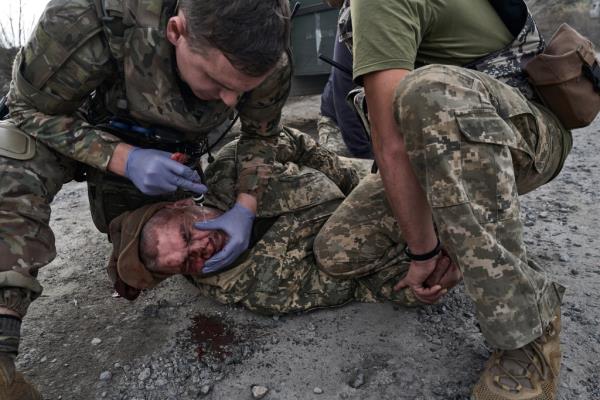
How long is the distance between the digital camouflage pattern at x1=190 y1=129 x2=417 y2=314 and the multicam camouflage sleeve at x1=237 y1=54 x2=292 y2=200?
78mm

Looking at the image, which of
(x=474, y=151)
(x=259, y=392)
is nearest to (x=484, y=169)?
(x=474, y=151)

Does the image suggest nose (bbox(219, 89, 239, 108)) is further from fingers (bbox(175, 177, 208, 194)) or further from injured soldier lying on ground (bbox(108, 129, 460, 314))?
injured soldier lying on ground (bbox(108, 129, 460, 314))

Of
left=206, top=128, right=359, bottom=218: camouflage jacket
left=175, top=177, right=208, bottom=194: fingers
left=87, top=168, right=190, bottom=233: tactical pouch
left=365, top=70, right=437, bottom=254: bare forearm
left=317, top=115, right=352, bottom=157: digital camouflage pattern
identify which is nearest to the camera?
left=365, top=70, right=437, bottom=254: bare forearm

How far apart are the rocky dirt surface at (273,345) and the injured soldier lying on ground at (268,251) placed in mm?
105

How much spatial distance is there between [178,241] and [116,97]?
2.40ft

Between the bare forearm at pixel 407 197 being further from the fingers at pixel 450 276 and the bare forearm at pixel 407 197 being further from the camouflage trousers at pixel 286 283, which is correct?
the camouflage trousers at pixel 286 283

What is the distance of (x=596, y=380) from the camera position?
1.85 meters

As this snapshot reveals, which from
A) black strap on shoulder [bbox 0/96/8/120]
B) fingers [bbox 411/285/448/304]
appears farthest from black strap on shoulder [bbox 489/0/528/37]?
black strap on shoulder [bbox 0/96/8/120]

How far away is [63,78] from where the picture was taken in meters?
2.10

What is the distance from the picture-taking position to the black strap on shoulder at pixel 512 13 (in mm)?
2020

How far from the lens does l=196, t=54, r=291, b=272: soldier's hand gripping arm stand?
240cm

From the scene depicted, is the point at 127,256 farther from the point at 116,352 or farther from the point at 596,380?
the point at 596,380

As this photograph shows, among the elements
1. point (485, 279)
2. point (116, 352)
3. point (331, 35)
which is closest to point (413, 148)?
point (485, 279)

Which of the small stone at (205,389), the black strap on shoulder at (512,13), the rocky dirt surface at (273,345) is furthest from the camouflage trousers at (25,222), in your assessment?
the black strap on shoulder at (512,13)
